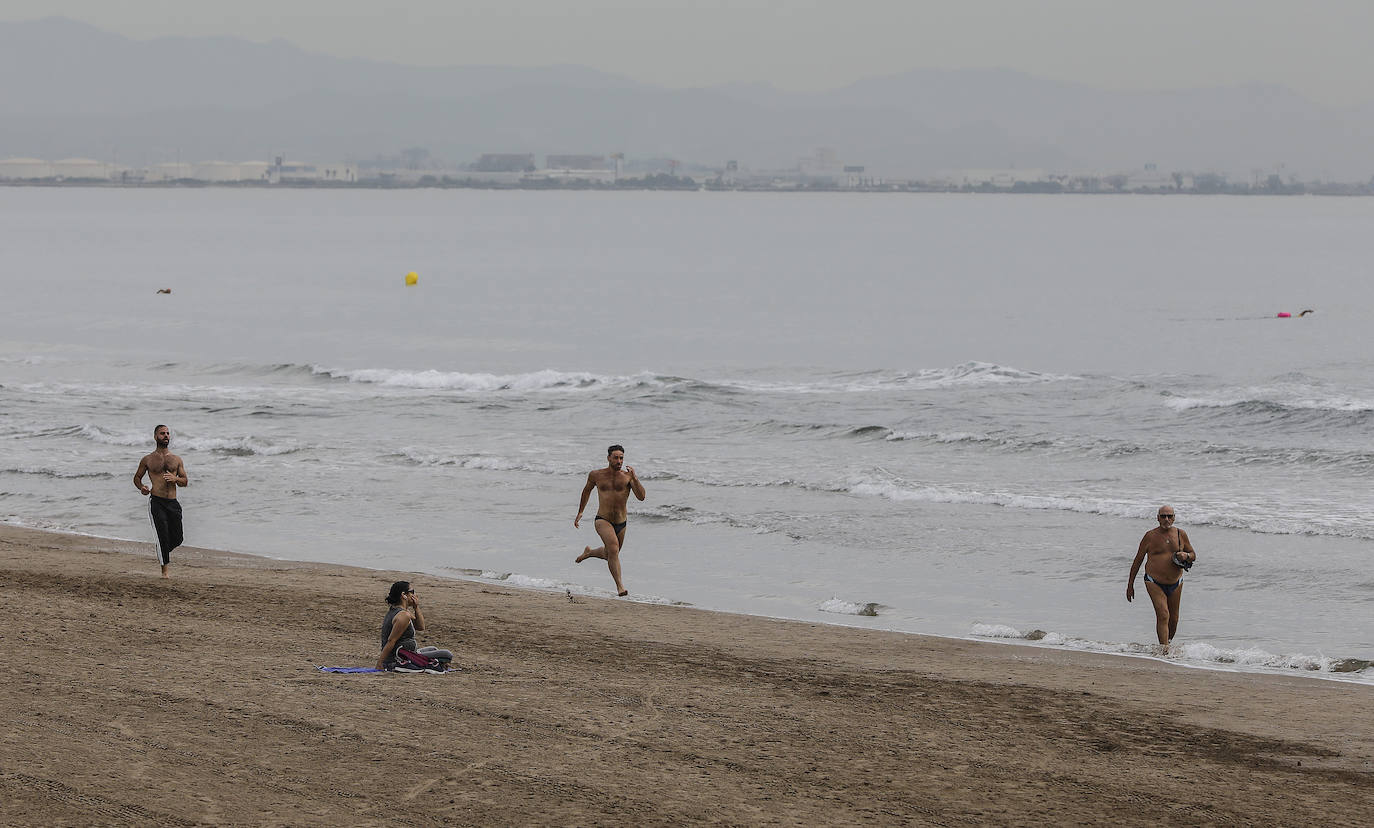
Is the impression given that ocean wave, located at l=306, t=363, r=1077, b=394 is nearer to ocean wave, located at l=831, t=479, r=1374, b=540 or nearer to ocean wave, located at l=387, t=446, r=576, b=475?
ocean wave, located at l=387, t=446, r=576, b=475

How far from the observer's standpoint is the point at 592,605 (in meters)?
14.6

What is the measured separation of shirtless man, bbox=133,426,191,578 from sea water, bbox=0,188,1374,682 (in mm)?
2868

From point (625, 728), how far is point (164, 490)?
7.39 m

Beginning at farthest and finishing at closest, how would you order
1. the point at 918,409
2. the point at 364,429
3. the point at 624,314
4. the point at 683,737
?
the point at 624,314, the point at 918,409, the point at 364,429, the point at 683,737

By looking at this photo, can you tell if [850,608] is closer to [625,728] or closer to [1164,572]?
[1164,572]

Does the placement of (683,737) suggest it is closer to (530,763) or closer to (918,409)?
(530,763)

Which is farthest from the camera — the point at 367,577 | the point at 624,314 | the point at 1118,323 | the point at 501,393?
the point at 624,314

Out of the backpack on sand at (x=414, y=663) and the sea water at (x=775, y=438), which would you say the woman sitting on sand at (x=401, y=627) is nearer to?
the backpack on sand at (x=414, y=663)

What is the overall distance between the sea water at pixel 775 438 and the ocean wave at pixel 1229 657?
0.05 meters

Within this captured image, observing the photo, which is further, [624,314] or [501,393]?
[624,314]

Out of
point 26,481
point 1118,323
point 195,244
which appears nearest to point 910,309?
point 1118,323

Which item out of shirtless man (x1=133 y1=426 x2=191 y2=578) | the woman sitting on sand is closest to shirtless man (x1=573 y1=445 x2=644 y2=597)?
the woman sitting on sand

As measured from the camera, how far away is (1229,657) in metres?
13.0

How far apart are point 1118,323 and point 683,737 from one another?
51.9m
